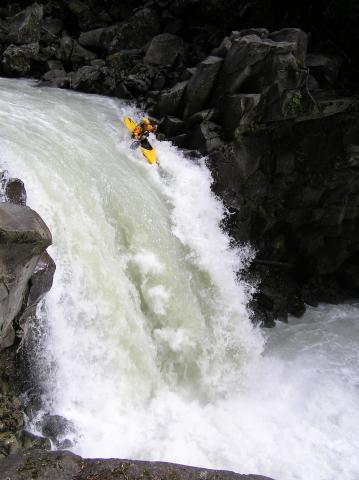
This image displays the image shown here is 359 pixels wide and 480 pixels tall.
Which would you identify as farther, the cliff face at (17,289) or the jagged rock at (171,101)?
the jagged rock at (171,101)

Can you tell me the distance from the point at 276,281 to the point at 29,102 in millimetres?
8000

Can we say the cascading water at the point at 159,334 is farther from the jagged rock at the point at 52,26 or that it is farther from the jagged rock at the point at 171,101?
the jagged rock at the point at 52,26

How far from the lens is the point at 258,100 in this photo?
10.7 meters

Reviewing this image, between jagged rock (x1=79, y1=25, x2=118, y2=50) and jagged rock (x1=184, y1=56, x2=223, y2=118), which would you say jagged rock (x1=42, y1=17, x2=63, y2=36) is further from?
jagged rock (x1=184, y1=56, x2=223, y2=118)

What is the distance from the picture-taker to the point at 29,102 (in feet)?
Answer: 35.0

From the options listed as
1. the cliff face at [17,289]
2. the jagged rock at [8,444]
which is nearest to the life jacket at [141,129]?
the cliff face at [17,289]

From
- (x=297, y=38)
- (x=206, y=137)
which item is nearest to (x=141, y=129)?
(x=206, y=137)

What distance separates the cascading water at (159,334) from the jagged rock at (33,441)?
18.9 inches

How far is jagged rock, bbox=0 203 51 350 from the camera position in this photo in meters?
4.32

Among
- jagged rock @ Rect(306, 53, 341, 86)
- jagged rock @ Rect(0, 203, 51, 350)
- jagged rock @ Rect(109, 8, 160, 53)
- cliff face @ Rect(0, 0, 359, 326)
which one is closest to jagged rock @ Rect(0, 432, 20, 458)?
Result: jagged rock @ Rect(0, 203, 51, 350)

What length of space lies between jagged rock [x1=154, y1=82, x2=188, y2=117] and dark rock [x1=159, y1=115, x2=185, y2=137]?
45 centimetres

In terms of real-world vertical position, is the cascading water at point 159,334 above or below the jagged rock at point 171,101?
below

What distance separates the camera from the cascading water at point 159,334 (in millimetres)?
6570

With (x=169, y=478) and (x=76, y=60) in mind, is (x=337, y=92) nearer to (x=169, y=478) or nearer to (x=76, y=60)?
(x=76, y=60)
